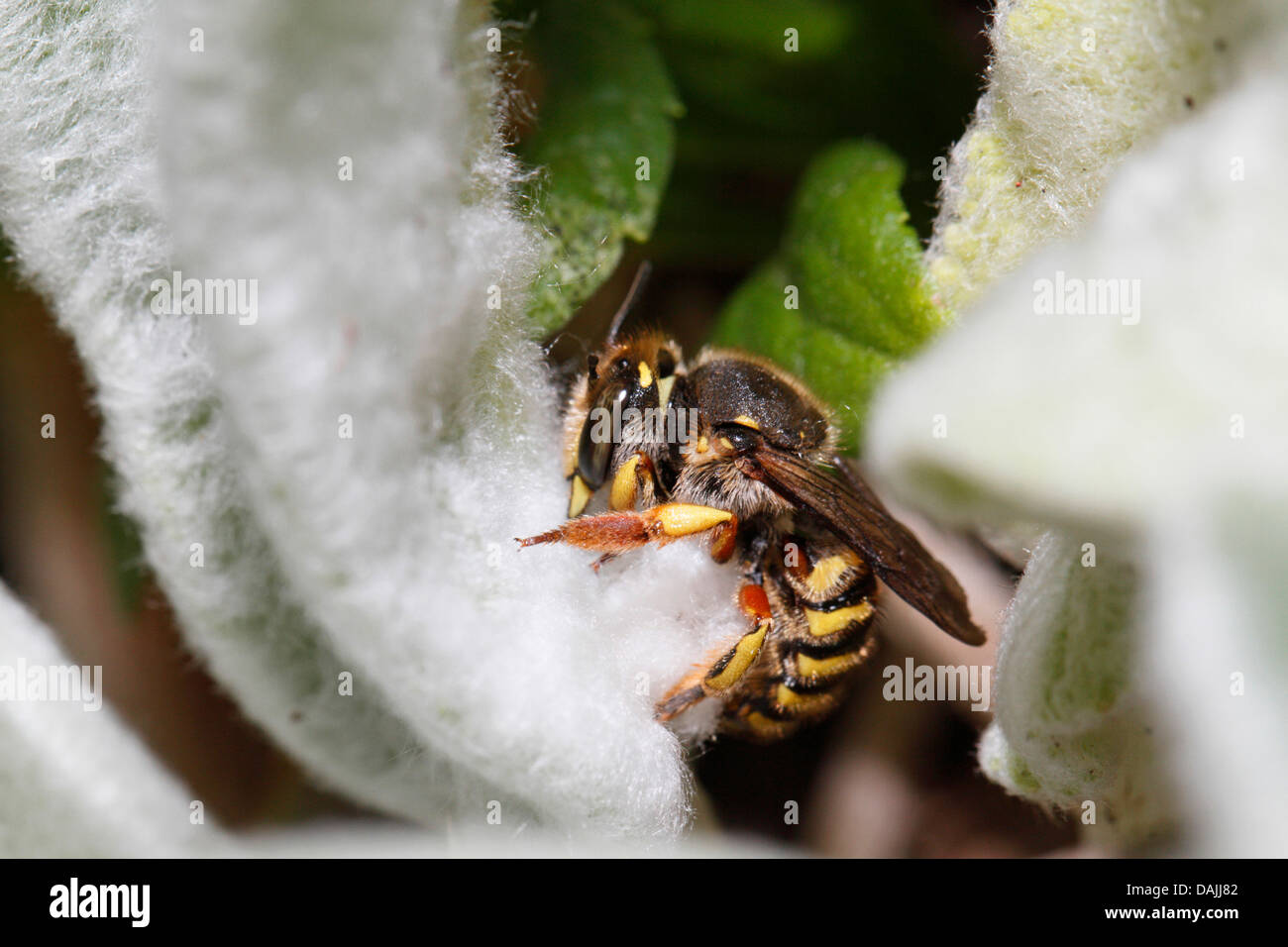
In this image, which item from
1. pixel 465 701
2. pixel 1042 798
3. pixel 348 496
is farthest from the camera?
pixel 1042 798

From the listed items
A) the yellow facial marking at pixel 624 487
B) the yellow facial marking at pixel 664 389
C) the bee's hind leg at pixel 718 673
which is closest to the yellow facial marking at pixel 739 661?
the bee's hind leg at pixel 718 673

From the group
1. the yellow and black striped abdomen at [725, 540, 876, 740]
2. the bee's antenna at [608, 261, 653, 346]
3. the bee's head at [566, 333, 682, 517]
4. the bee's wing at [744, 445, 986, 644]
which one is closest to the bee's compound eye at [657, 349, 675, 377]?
the bee's head at [566, 333, 682, 517]

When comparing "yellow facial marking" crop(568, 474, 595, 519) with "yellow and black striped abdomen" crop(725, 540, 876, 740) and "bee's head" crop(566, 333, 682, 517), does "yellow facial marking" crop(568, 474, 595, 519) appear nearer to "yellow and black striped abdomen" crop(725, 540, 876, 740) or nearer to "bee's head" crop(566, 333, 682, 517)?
"bee's head" crop(566, 333, 682, 517)

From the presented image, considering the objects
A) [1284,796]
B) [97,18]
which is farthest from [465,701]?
[97,18]

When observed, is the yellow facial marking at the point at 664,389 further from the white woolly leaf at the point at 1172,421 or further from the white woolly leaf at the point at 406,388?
the white woolly leaf at the point at 1172,421

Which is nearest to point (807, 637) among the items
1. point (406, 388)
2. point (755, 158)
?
point (406, 388)
